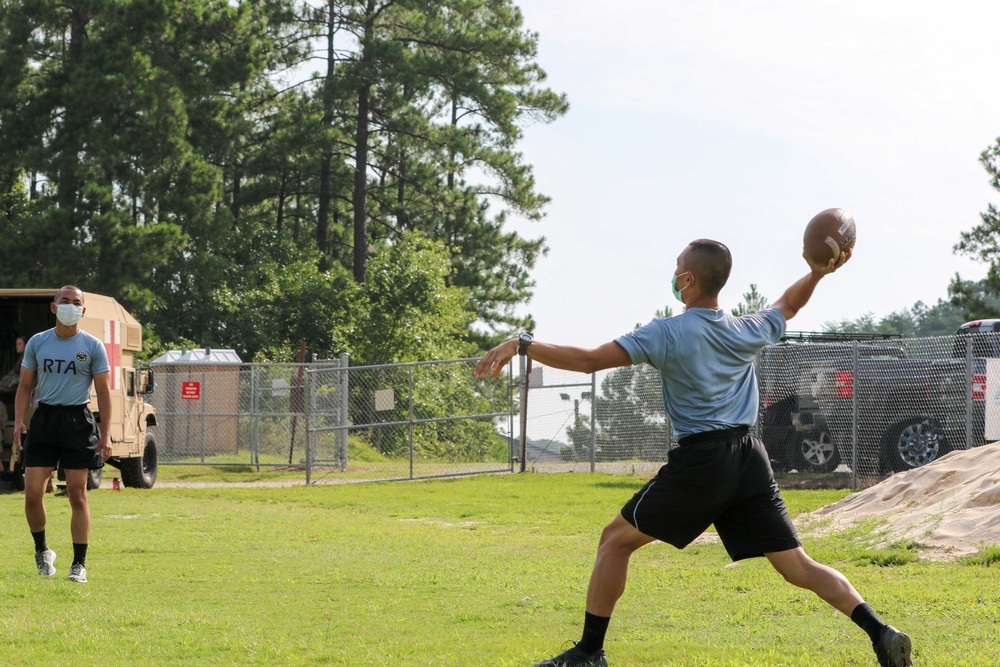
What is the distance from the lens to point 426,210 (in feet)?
151

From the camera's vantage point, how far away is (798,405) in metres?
19.7

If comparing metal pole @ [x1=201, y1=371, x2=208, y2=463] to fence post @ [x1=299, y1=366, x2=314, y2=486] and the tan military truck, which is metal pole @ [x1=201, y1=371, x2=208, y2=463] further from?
the tan military truck

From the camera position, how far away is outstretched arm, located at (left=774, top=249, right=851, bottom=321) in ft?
19.7

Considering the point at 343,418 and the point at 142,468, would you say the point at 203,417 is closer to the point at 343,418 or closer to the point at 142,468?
the point at 343,418

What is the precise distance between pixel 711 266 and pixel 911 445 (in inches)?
532

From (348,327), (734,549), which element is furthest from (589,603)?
(348,327)

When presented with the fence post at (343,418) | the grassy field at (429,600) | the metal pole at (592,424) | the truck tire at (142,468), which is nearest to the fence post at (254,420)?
the fence post at (343,418)

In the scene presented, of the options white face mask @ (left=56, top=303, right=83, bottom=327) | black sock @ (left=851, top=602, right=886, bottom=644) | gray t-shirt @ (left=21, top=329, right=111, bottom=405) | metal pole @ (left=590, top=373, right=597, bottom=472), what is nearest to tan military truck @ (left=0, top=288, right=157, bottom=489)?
metal pole @ (left=590, top=373, right=597, bottom=472)

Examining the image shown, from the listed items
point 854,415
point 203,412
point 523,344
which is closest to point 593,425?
point 854,415

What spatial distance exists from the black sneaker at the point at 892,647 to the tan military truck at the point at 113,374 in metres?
14.9

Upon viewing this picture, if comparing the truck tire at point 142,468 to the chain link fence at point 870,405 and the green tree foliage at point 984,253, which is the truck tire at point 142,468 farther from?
the green tree foliage at point 984,253

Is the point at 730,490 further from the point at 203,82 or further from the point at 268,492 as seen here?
the point at 203,82

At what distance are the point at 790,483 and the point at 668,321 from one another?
14272 millimetres

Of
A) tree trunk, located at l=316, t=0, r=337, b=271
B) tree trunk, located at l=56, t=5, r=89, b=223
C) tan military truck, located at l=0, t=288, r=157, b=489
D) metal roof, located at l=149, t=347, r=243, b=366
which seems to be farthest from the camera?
tree trunk, located at l=316, t=0, r=337, b=271
